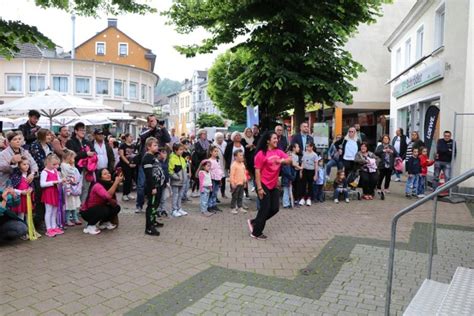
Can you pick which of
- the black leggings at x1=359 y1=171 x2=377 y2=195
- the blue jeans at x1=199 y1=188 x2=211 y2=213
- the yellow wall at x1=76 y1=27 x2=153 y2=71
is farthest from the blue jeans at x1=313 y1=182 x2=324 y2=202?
the yellow wall at x1=76 y1=27 x2=153 y2=71

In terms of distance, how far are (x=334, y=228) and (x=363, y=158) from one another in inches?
142

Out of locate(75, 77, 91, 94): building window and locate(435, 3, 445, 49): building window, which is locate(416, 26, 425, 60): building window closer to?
locate(435, 3, 445, 49): building window

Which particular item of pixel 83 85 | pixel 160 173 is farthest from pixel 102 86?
pixel 160 173

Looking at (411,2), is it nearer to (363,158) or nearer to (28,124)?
(363,158)

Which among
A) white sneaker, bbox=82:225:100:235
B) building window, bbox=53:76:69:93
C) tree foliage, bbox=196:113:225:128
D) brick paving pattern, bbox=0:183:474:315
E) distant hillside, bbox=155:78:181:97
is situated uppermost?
distant hillside, bbox=155:78:181:97

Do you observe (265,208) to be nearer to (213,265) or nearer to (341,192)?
(213,265)

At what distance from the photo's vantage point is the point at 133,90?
44562 mm

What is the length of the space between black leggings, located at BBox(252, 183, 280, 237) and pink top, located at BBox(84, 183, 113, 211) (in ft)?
8.53

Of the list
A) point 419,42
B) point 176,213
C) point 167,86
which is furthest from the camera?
point 167,86

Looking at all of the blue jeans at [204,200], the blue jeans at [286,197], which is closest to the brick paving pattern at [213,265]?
the blue jeans at [204,200]

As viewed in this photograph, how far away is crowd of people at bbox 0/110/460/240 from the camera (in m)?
6.95

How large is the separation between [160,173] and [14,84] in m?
36.4

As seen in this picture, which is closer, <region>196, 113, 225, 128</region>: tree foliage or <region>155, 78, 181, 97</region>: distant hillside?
<region>196, 113, 225, 128</region>: tree foliage

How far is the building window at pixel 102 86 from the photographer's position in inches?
1614
